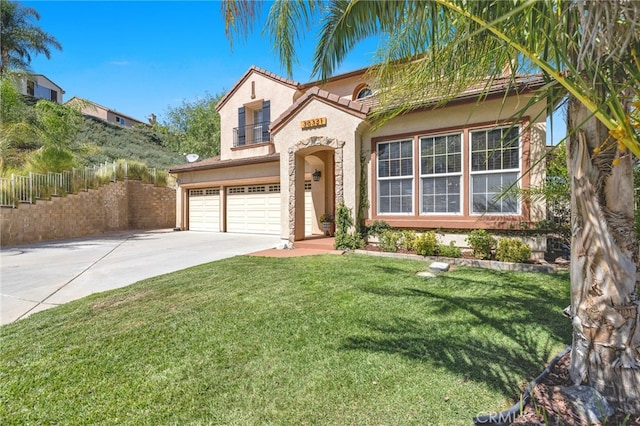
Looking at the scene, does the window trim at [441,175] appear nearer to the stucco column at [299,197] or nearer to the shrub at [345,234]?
the shrub at [345,234]

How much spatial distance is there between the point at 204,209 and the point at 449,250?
15.1 meters

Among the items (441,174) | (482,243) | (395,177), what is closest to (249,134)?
(395,177)

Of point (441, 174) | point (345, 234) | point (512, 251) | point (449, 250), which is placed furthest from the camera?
point (345, 234)

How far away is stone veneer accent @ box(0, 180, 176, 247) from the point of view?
525 inches

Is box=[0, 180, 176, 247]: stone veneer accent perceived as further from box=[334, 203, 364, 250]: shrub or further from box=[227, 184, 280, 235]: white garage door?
box=[334, 203, 364, 250]: shrub

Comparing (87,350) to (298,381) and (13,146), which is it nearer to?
(298,381)

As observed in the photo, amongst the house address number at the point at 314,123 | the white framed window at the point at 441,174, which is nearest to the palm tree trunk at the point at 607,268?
the white framed window at the point at 441,174

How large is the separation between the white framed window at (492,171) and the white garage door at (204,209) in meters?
14.3

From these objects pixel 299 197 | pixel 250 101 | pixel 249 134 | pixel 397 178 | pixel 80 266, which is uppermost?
pixel 250 101

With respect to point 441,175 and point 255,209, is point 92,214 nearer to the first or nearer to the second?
point 255,209

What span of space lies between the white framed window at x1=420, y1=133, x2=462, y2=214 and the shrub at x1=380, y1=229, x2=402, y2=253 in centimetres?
111

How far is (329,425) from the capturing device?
237 centimetres

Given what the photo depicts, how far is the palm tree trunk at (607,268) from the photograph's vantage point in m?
2.26

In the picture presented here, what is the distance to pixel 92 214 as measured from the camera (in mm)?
17094
